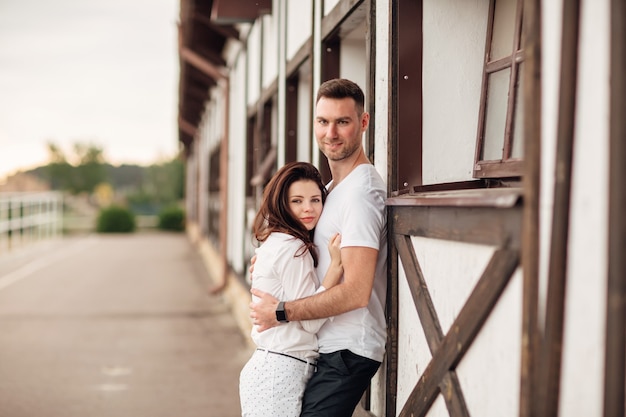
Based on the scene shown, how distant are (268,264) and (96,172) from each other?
79252mm

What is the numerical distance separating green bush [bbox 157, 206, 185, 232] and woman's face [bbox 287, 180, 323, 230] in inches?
1373

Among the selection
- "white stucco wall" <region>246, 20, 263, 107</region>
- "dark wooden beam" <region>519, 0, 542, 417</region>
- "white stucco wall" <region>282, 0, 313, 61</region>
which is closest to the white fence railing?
"white stucco wall" <region>246, 20, 263, 107</region>

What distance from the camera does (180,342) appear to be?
7508 millimetres

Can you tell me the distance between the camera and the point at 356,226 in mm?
2729

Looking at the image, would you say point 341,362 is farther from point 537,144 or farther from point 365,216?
point 537,144

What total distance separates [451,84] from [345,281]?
1.17 metres

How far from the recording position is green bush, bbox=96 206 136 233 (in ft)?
110

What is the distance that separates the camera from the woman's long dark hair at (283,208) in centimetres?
290

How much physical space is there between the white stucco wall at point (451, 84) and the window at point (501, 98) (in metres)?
0.05

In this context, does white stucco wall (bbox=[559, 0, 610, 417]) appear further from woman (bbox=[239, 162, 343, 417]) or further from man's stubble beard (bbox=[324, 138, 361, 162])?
man's stubble beard (bbox=[324, 138, 361, 162])

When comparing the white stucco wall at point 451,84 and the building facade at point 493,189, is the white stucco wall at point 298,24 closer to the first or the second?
the building facade at point 493,189

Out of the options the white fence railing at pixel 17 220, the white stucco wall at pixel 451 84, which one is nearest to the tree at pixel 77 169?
the white fence railing at pixel 17 220

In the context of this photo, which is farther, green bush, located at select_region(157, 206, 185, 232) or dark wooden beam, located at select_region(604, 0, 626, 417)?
green bush, located at select_region(157, 206, 185, 232)

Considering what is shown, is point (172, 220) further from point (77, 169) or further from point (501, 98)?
point (77, 169)
